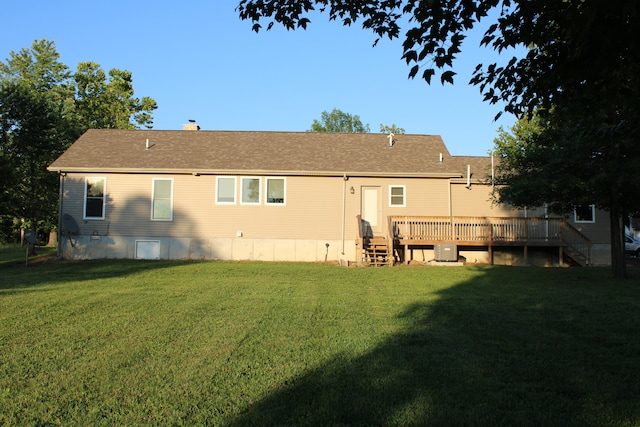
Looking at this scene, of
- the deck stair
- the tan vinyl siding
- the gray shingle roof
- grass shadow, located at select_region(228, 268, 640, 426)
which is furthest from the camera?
the tan vinyl siding

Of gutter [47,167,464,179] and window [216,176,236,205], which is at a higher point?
gutter [47,167,464,179]

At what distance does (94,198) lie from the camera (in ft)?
62.5

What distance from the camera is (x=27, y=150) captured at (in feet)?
81.7

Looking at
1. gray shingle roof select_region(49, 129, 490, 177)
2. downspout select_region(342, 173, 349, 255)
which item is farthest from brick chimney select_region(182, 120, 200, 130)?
downspout select_region(342, 173, 349, 255)

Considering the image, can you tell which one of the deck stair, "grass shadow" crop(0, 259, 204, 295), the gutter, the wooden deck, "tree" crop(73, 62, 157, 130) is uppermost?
"tree" crop(73, 62, 157, 130)

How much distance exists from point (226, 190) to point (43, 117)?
1176 centimetres

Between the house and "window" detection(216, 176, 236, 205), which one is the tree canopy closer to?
the house

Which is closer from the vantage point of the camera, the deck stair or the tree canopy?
the deck stair

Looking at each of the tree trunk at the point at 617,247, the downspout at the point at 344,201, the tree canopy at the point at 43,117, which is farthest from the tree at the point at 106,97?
the tree trunk at the point at 617,247

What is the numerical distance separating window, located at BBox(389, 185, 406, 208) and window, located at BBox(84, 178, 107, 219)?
10.7 meters

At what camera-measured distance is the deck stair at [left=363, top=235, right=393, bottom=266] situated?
55.8 feet

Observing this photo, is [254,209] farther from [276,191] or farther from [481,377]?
[481,377]

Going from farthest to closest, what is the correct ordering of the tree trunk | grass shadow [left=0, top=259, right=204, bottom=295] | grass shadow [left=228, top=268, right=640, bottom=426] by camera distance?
the tree trunk < grass shadow [left=0, top=259, right=204, bottom=295] < grass shadow [left=228, top=268, right=640, bottom=426]

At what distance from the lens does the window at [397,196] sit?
19094 mm
